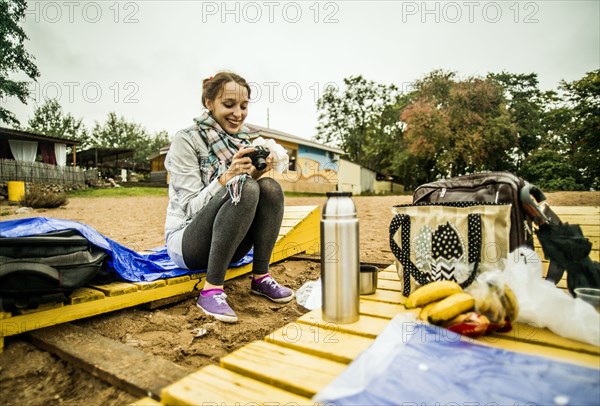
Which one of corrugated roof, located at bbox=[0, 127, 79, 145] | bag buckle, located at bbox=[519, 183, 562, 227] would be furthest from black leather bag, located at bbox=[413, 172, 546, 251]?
corrugated roof, located at bbox=[0, 127, 79, 145]

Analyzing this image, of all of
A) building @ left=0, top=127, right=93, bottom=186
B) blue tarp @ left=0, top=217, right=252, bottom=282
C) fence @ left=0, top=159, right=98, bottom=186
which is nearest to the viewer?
blue tarp @ left=0, top=217, right=252, bottom=282

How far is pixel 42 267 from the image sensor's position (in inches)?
55.0

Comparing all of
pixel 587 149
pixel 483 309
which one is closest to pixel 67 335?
pixel 483 309


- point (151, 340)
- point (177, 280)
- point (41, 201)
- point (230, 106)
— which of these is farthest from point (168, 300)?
point (41, 201)

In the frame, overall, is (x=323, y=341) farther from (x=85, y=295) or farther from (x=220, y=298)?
(x=85, y=295)

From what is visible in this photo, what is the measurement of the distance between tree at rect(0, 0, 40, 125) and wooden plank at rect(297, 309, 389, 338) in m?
24.8

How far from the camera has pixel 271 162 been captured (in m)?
2.19

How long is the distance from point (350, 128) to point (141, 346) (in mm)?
32659

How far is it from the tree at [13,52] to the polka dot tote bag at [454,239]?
978 inches

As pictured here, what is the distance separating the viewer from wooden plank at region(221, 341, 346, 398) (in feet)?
2.79

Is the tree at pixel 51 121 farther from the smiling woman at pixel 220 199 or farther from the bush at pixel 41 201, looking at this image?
the smiling woman at pixel 220 199

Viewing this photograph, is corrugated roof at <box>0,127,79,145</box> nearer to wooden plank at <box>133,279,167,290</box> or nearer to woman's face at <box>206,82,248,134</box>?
woman's face at <box>206,82,248,134</box>

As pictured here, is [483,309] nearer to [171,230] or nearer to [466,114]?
[171,230]

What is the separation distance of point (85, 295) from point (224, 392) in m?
1.26
